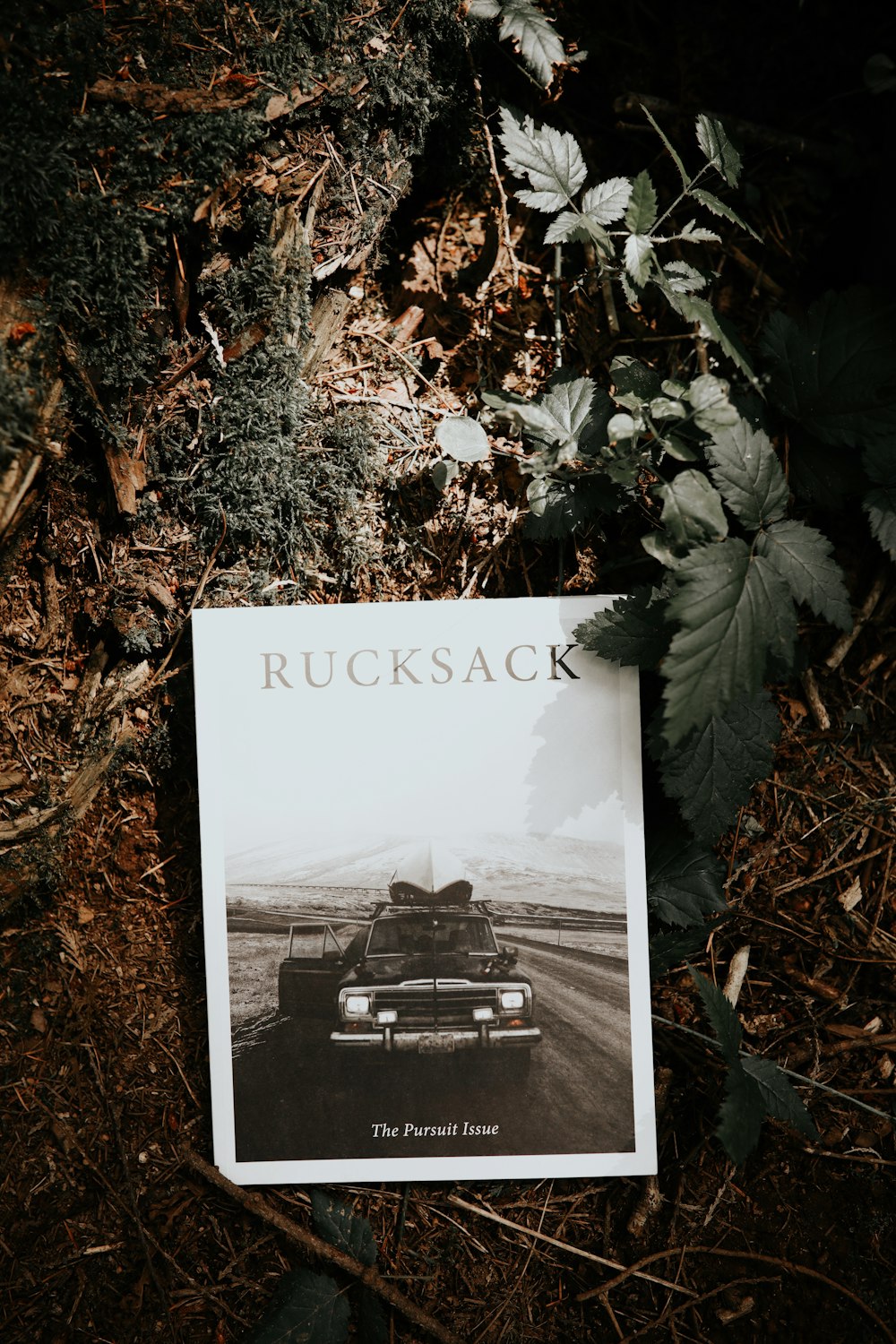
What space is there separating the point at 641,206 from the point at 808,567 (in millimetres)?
634

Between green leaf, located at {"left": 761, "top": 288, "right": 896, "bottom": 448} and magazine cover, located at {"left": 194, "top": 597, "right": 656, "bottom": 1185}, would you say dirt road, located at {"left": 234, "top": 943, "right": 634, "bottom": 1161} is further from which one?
green leaf, located at {"left": 761, "top": 288, "right": 896, "bottom": 448}

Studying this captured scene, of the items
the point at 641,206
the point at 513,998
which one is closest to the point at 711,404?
the point at 641,206

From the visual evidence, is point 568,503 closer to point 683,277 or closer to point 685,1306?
point 683,277

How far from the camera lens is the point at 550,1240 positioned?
4.69 ft

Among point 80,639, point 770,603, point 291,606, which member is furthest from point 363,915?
point 770,603

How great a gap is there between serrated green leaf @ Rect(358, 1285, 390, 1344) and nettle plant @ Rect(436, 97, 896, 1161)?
0.67 m

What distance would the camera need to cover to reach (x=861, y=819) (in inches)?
59.1

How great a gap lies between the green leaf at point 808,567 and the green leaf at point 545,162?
0.66 m

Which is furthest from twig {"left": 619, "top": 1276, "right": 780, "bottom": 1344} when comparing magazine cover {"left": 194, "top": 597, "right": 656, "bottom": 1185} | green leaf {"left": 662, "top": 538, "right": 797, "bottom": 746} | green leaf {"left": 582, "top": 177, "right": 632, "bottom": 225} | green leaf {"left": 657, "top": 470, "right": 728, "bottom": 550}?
green leaf {"left": 582, "top": 177, "right": 632, "bottom": 225}

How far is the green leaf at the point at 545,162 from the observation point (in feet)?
4.42

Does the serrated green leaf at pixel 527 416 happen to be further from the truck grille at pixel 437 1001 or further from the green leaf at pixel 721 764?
the truck grille at pixel 437 1001

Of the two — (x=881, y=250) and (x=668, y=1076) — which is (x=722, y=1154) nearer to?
(x=668, y=1076)

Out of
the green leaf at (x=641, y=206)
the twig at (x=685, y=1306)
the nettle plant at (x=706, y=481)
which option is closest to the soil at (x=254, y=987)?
the twig at (x=685, y=1306)

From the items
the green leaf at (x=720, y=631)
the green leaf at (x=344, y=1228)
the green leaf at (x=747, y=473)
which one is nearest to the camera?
the green leaf at (x=720, y=631)
